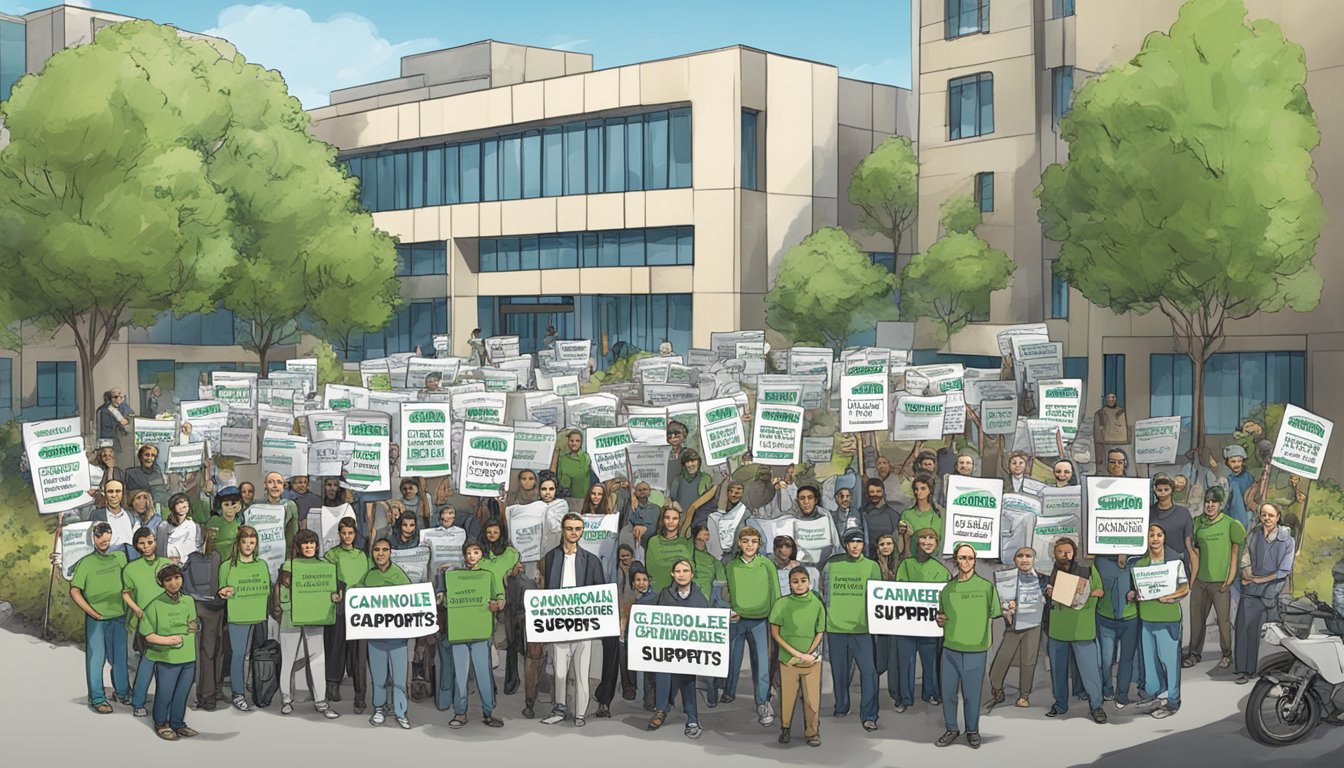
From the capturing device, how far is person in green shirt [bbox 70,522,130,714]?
12766mm

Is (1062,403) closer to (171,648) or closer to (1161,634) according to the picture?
(1161,634)

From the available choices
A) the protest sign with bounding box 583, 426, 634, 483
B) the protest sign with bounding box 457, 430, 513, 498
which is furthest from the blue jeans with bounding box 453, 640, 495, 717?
the protest sign with bounding box 583, 426, 634, 483

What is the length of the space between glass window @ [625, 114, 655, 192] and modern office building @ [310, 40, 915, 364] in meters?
0.06

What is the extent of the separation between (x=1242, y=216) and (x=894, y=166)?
1017 inches

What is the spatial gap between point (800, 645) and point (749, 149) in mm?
41915

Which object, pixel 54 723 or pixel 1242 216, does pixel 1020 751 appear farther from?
pixel 1242 216

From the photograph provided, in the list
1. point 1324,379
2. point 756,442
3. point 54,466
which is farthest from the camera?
point 1324,379

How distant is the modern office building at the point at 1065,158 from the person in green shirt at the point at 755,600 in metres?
18.1

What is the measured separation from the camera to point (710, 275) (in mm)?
51500

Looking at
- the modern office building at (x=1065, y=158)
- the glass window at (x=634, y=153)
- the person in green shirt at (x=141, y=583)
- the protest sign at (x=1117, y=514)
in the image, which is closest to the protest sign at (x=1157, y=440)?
the protest sign at (x=1117, y=514)

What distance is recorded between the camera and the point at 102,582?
12781 mm

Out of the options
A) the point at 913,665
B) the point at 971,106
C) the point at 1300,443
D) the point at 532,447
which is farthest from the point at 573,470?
the point at 971,106

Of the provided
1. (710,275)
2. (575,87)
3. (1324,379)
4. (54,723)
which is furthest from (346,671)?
(575,87)

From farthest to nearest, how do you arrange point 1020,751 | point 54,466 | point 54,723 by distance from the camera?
point 54,466 < point 54,723 < point 1020,751
